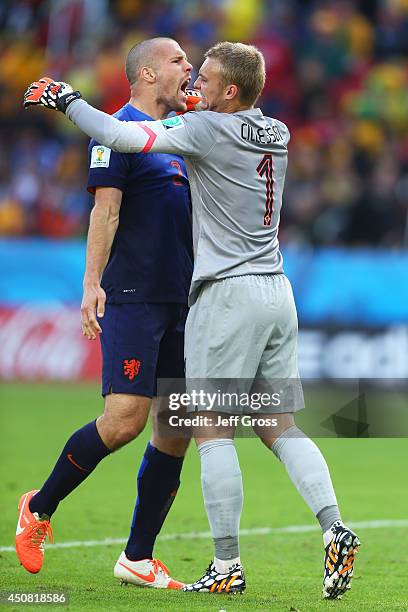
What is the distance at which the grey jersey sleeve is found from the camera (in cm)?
530

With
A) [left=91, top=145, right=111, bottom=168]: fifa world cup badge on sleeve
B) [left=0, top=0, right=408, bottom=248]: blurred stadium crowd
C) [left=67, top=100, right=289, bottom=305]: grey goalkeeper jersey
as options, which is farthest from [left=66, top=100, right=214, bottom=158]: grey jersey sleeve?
[left=0, top=0, right=408, bottom=248]: blurred stadium crowd

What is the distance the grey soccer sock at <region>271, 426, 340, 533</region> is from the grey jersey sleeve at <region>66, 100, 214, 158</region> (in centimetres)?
137

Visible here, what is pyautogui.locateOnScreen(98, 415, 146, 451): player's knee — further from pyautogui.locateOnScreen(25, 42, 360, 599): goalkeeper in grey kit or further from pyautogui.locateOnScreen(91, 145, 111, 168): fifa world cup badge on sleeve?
pyautogui.locateOnScreen(91, 145, 111, 168): fifa world cup badge on sleeve

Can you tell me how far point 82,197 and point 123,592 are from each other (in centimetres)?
1251

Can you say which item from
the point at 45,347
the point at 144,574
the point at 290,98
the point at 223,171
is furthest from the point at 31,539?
the point at 290,98

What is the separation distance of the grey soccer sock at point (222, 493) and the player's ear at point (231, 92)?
1561mm

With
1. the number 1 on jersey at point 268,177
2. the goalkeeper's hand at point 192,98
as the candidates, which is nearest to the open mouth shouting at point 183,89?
the goalkeeper's hand at point 192,98

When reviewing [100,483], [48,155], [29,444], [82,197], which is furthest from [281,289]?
[48,155]

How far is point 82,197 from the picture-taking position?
1772 cm

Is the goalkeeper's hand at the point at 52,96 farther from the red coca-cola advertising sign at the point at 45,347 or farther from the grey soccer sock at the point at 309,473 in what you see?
the red coca-cola advertising sign at the point at 45,347

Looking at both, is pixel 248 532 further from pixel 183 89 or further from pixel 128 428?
pixel 183 89

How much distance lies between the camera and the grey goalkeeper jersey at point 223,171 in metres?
5.32

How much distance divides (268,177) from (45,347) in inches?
438

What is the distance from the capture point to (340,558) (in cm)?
507
